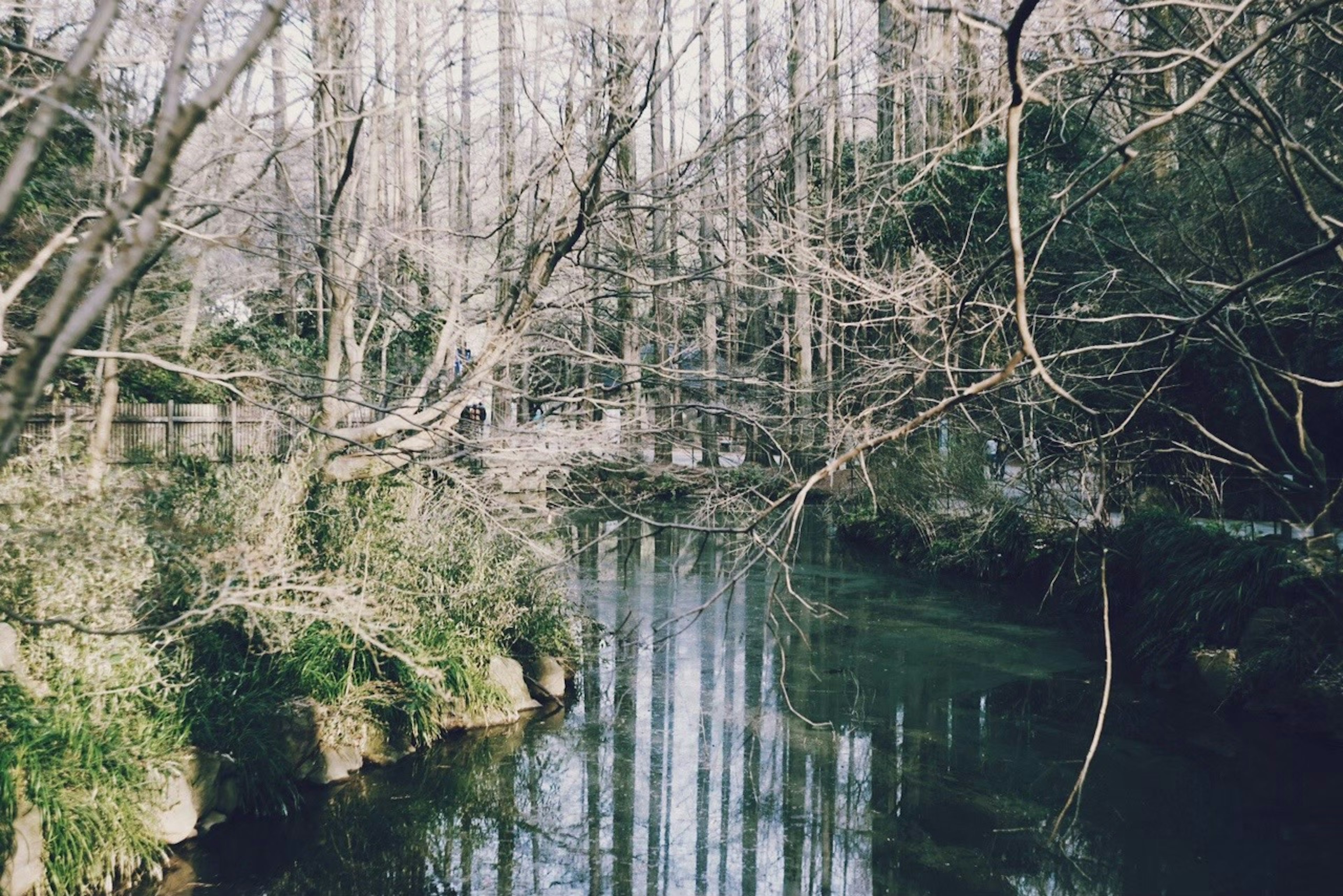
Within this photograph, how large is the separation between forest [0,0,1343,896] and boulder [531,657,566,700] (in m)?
0.05

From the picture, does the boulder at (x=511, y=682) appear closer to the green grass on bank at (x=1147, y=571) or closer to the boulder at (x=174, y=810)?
the boulder at (x=174, y=810)

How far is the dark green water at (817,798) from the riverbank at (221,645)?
32 centimetres

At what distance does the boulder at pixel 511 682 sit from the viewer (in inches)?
311

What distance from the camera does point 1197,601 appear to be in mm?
8586

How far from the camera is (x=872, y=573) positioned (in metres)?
13.3

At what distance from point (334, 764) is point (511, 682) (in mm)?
1647

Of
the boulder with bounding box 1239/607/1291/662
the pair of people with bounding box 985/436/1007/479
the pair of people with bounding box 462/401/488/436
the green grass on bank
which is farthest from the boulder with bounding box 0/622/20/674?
the pair of people with bounding box 985/436/1007/479

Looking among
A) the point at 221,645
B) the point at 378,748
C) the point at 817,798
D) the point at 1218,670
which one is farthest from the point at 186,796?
the point at 1218,670

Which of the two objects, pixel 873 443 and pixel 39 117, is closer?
pixel 39 117

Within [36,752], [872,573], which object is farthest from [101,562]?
[872,573]

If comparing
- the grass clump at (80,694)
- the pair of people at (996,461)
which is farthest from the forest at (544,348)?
the pair of people at (996,461)

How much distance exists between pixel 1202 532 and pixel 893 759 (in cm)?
405

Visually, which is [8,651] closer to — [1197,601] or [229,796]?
[229,796]

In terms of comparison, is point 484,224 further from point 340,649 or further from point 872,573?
point 872,573
